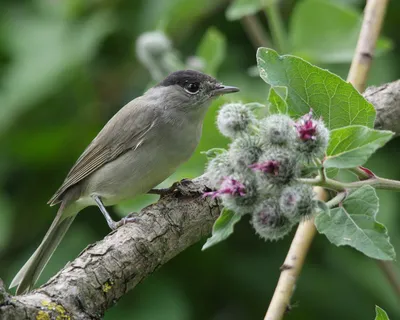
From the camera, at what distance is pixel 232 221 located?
1.99m

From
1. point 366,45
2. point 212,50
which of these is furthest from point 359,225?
point 212,50

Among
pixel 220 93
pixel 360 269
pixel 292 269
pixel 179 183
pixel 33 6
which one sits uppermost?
pixel 33 6

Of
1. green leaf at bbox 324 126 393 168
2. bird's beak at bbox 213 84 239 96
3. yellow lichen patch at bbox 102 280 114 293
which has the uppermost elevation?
bird's beak at bbox 213 84 239 96

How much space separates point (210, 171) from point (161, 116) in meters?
1.93

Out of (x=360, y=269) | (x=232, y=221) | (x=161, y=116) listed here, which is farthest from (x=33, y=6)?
(x=232, y=221)

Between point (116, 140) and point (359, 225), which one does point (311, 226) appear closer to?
point (359, 225)

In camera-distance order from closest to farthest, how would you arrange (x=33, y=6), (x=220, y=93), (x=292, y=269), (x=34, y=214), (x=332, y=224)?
(x=332, y=224), (x=292, y=269), (x=220, y=93), (x=34, y=214), (x=33, y=6)

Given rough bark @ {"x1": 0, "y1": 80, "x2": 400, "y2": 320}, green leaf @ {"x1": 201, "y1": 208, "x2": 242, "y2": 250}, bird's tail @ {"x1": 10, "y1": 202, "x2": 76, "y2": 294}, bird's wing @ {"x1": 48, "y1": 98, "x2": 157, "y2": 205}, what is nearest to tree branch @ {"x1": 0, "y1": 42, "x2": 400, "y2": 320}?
rough bark @ {"x1": 0, "y1": 80, "x2": 400, "y2": 320}

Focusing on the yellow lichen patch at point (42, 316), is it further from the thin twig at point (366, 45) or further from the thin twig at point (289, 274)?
the thin twig at point (366, 45)

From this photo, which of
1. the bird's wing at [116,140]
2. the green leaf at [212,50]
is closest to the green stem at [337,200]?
the bird's wing at [116,140]

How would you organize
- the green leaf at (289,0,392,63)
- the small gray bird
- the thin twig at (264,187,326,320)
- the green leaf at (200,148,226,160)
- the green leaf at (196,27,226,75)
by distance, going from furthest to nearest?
the green leaf at (289,0,392,63)
the green leaf at (196,27,226,75)
the small gray bird
the thin twig at (264,187,326,320)
the green leaf at (200,148,226,160)

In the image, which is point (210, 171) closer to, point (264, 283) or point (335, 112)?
point (335, 112)

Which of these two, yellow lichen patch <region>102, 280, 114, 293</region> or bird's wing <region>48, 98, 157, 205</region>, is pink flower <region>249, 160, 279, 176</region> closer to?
yellow lichen patch <region>102, 280, 114, 293</region>

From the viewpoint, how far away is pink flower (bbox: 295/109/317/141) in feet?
6.07
